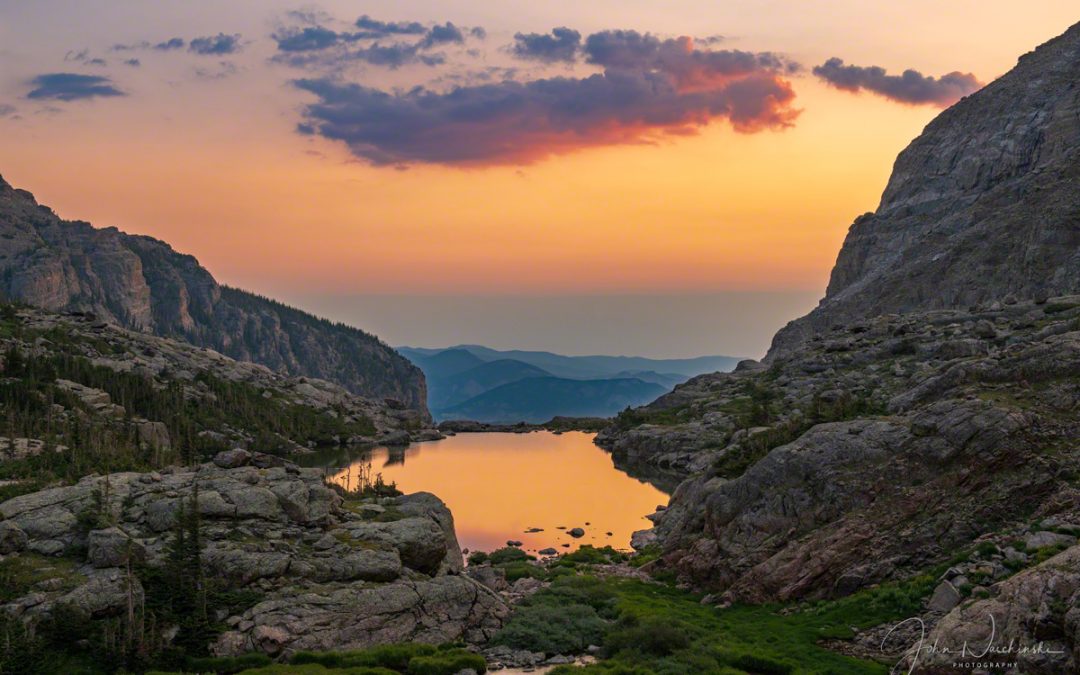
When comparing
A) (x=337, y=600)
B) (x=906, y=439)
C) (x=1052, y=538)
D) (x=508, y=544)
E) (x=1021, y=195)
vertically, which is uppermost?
(x=1021, y=195)

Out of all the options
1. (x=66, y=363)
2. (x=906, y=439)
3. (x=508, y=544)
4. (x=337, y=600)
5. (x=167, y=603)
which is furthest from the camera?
(x=66, y=363)

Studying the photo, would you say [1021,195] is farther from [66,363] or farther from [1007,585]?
[66,363]

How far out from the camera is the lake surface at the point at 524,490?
3595 inches

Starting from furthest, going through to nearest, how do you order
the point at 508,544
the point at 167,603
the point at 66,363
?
the point at 66,363, the point at 508,544, the point at 167,603

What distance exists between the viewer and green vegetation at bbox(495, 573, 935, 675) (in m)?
35.3

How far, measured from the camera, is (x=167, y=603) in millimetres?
38125

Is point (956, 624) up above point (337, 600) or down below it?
above

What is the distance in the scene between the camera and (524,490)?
421 ft

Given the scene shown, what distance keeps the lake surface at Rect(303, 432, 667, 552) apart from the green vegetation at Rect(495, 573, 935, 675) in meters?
34.1

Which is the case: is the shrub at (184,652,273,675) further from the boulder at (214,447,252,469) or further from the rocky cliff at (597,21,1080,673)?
the boulder at (214,447,252,469)

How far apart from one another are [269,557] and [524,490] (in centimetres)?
8713

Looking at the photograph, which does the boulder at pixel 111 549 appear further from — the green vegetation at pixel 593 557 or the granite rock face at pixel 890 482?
the green vegetation at pixel 593 557

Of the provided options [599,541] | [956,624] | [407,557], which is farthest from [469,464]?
[956,624]

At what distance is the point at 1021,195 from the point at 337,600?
181 metres
